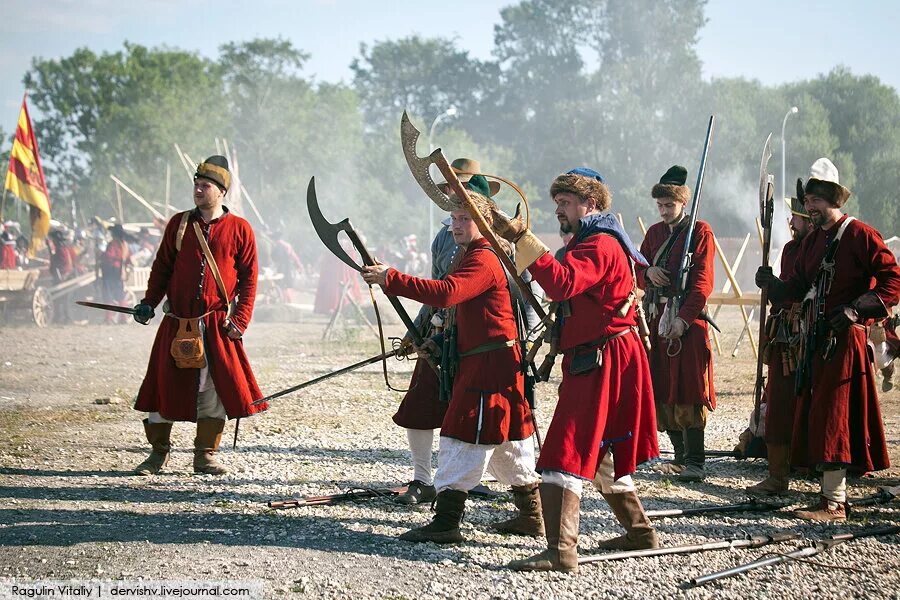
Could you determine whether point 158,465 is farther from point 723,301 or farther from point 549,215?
point 549,215

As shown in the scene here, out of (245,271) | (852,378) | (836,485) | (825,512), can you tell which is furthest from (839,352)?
(245,271)

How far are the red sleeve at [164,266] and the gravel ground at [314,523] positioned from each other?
116 cm

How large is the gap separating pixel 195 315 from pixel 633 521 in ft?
10.2

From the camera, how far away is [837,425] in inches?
219

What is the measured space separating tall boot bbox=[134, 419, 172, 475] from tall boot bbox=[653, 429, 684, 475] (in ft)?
10.7

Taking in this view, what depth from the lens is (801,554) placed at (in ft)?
15.7

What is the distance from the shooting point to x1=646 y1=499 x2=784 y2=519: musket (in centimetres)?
555

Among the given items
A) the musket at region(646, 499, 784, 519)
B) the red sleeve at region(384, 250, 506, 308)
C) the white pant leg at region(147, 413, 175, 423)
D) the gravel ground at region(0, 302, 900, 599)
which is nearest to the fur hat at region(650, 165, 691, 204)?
the gravel ground at region(0, 302, 900, 599)

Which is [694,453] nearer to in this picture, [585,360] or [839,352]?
[839,352]

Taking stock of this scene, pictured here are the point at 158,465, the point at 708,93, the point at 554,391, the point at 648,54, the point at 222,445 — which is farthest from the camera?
the point at 648,54

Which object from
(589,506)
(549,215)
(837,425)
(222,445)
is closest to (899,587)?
(837,425)

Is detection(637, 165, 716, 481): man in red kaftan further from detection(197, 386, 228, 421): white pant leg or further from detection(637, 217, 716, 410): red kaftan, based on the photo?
detection(197, 386, 228, 421): white pant leg

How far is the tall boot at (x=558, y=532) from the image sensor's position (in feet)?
14.6

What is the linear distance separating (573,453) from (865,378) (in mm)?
2156
